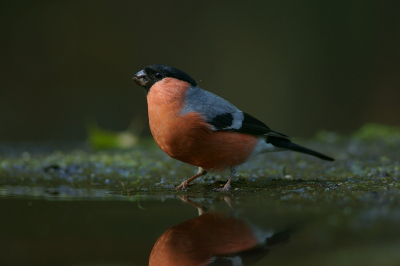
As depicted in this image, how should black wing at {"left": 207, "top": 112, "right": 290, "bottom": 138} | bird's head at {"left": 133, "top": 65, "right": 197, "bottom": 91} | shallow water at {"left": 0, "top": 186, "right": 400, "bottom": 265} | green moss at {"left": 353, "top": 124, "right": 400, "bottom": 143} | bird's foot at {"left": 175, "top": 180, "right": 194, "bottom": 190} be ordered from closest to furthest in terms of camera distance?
shallow water at {"left": 0, "top": 186, "right": 400, "bottom": 265}
bird's foot at {"left": 175, "top": 180, "right": 194, "bottom": 190}
black wing at {"left": 207, "top": 112, "right": 290, "bottom": 138}
bird's head at {"left": 133, "top": 65, "right": 197, "bottom": 91}
green moss at {"left": 353, "top": 124, "right": 400, "bottom": 143}

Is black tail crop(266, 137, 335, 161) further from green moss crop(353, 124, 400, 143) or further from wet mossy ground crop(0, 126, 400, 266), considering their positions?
green moss crop(353, 124, 400, 143)

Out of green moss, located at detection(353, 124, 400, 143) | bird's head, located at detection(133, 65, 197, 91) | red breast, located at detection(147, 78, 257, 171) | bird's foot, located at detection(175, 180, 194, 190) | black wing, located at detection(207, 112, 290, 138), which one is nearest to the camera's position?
bird's foot, located at detection(175, 180, 194, 190)

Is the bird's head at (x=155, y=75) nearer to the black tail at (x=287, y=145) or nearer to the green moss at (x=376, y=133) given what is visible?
the black tail at (x=287, y=145)

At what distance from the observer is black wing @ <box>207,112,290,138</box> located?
313 cm

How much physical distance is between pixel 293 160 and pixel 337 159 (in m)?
0.52

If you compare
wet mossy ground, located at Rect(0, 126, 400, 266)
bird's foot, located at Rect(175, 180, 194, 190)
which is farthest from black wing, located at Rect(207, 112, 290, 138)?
bird's foot, located at Rect(175, 180, 194, 190)

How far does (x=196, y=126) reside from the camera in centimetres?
301

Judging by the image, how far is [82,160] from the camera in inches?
170

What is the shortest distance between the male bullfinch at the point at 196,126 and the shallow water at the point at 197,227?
2.33ft

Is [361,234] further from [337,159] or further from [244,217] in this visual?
[337,159]

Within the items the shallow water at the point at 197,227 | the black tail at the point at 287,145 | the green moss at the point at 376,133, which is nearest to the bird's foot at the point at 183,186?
the shallow water at the point at 197,227

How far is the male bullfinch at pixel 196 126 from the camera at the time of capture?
3004mm

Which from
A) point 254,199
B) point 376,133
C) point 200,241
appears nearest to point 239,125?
point 254,199

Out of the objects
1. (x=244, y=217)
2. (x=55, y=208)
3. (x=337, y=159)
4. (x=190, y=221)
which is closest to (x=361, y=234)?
(x=244, y=217)
